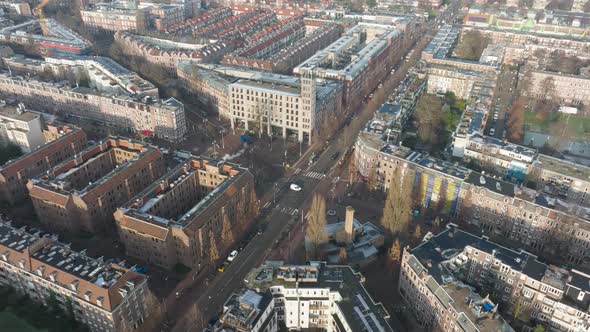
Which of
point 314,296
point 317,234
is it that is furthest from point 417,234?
point 314,296

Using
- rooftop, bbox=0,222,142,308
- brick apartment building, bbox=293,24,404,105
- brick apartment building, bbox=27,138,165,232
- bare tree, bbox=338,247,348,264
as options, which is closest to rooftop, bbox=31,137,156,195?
brick apartment building, bbox=27,138,165,232

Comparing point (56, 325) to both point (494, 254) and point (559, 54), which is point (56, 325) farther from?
point (559, 54)

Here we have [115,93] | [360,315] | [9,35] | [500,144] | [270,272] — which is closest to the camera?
[360,315]

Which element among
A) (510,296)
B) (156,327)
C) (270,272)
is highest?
(270,272)

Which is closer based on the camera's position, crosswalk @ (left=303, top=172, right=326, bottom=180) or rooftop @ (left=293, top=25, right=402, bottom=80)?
crosswalk @ (left=303, top=172, right=326, bottom=180)

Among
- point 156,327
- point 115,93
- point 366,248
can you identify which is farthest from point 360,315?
point 115,93

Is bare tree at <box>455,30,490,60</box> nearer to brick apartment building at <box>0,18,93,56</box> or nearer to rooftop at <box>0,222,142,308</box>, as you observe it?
brick apartment building at <box>0,18,93,56</box>

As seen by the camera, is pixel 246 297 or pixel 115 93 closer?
pixel 246 297
